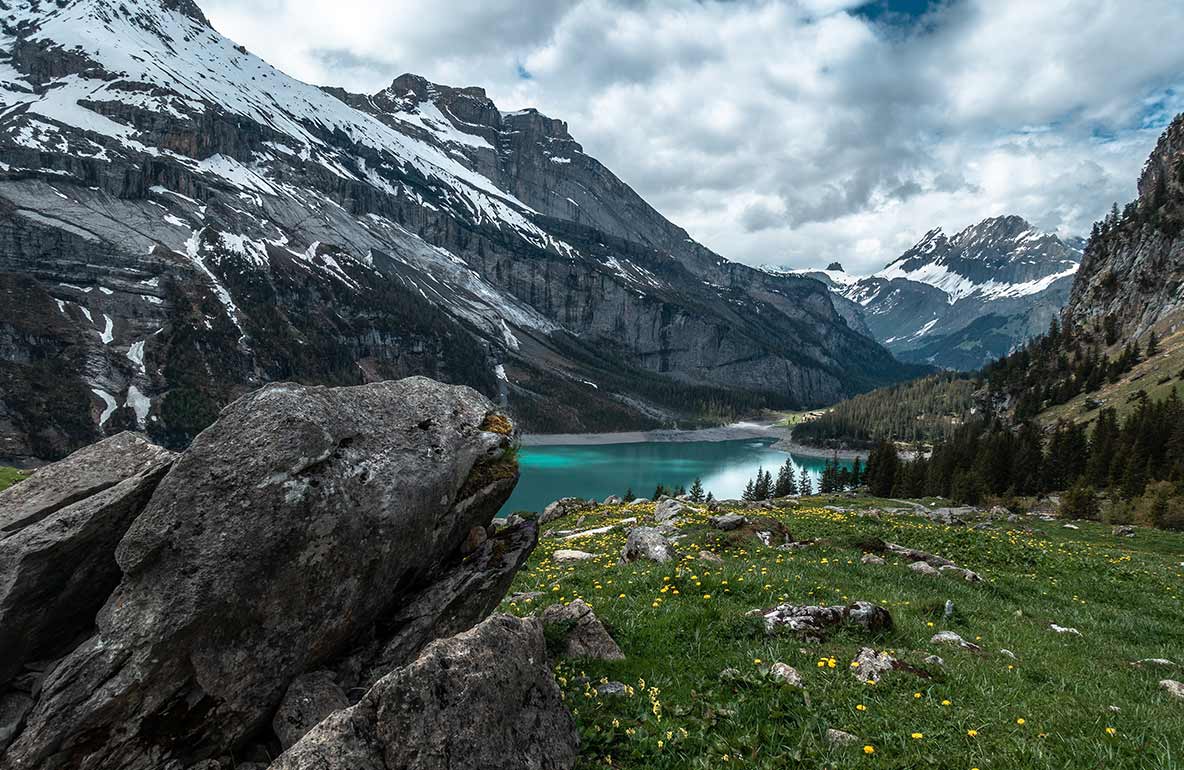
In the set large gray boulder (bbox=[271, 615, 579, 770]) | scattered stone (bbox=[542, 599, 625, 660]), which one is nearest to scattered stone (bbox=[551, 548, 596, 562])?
scattered stone (bbox=[542, 599, 625, 660])

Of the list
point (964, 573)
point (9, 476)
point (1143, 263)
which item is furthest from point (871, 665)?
point (1143, 263)

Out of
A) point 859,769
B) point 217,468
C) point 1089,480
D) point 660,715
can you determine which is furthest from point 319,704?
point 1089,480

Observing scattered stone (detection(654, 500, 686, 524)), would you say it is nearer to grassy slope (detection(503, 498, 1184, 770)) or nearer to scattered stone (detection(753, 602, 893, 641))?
grassy slope (detection(503, 498, 1184, 770))

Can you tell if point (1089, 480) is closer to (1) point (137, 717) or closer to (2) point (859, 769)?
(2) point (859, 769)

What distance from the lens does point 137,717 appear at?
6.91 metres

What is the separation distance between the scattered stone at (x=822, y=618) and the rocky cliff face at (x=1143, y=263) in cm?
16952

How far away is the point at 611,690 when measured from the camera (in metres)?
9.03

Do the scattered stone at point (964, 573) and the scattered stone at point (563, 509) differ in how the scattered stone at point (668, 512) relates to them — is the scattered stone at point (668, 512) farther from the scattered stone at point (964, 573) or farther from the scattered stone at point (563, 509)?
the scattered stone at point (964, 573)

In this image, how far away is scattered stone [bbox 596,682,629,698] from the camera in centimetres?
895

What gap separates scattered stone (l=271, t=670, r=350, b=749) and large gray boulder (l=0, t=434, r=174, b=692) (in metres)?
3.15

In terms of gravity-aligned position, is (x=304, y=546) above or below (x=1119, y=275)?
below

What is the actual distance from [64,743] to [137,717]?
0.65 meters

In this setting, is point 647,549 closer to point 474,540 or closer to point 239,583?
point 474,540

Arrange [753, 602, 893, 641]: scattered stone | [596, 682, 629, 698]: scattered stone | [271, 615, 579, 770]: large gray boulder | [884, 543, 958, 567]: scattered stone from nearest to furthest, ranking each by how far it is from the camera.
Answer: [271, 615, 579, 770]: large gray boulder → [596, 682, 629, 698]: scattered stone → [753, 602, 893, 641]: scattered stone → [884, 543, 958, 567]: scattered stone
